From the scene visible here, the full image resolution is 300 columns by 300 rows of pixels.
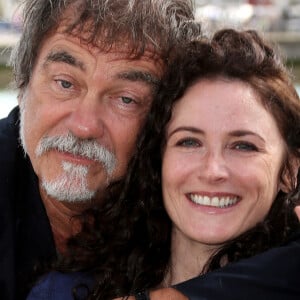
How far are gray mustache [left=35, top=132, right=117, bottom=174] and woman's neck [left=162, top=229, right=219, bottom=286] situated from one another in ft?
1.11

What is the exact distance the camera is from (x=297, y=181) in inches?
85.7

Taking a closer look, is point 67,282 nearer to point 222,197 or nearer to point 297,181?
point 222,197

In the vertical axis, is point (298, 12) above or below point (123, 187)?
above

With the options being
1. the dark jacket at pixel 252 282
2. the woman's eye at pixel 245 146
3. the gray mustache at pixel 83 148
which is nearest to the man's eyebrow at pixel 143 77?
the gray mustache at pixel 83 148

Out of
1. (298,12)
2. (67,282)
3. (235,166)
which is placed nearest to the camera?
(235,166)

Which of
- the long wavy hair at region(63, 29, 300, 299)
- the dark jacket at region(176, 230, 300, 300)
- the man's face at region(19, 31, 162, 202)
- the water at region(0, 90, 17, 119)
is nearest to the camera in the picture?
the dark jacket at region(176, 230, 300, 300)

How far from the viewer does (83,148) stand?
2.39 m

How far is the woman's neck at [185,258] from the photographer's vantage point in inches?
84.6

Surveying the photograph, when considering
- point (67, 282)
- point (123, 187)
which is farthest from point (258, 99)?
point (67, 282)

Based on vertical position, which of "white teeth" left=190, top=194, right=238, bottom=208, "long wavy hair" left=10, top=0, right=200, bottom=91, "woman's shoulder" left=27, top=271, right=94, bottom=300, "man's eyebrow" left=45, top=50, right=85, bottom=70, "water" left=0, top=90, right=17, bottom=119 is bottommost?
"woman's shoulder" left=27, top=271, right=94, bottom=300

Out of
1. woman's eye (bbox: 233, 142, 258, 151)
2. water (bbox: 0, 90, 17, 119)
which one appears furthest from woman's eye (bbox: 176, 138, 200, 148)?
water (bbox: 0, 90, 17, 119)

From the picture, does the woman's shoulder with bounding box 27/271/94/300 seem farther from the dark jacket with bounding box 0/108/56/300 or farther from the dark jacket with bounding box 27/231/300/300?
the dark jacket with bounding box 27/231/300/300

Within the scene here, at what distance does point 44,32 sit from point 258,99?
0.80 meters

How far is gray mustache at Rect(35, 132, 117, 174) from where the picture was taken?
238 centimetres
